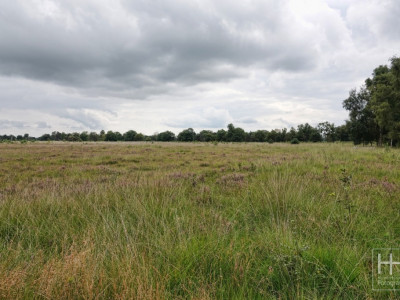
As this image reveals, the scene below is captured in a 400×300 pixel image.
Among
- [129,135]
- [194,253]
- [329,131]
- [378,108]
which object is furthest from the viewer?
[129,135]

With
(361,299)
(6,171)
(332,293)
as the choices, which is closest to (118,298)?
(332,293)

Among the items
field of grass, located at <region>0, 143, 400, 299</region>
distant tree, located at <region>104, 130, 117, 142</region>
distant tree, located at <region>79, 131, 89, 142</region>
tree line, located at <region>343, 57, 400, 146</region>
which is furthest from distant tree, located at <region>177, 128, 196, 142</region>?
field of grass, located at <region>0, 143, 400, 299</region>

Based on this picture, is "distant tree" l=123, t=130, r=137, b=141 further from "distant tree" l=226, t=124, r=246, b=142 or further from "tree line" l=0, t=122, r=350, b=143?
"distant tree" l=226, t=124, r=246, b=142

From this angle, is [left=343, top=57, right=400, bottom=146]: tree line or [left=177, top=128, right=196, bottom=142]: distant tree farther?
[left=177, top=128, right=196, bottom=142]: distant tree

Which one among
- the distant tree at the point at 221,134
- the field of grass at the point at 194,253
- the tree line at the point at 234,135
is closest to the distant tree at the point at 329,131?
the tree line at the point at 234,135

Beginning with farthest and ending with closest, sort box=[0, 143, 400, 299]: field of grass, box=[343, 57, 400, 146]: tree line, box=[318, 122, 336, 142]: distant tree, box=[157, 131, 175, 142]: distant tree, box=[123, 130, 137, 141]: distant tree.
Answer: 1. box=[123, 130, 137, 141]: distant tree
2. box=[157, 131, 175, 142]: distant tree
3. box=[318, 122, 336, 142]: distant tree
4. box=[343, 57, 400, 146]: tree line
5. box=[0, 143, 400, 299]: field of grass

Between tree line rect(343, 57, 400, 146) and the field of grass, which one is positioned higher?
tree line rect(343, 57, 400, 146)

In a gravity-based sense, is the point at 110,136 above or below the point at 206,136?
above

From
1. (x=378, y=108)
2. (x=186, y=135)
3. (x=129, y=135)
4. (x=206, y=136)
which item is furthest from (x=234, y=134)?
(x=378, y=108)

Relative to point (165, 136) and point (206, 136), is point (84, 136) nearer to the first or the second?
point (165, 136)

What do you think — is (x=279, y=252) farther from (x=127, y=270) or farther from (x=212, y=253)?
(x=127, y=270)

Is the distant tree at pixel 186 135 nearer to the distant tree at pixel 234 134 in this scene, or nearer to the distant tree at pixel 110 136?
the distant tree at pixel 234 134

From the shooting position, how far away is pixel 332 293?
7.25 ft

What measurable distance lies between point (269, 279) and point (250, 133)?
144915 millimetres
